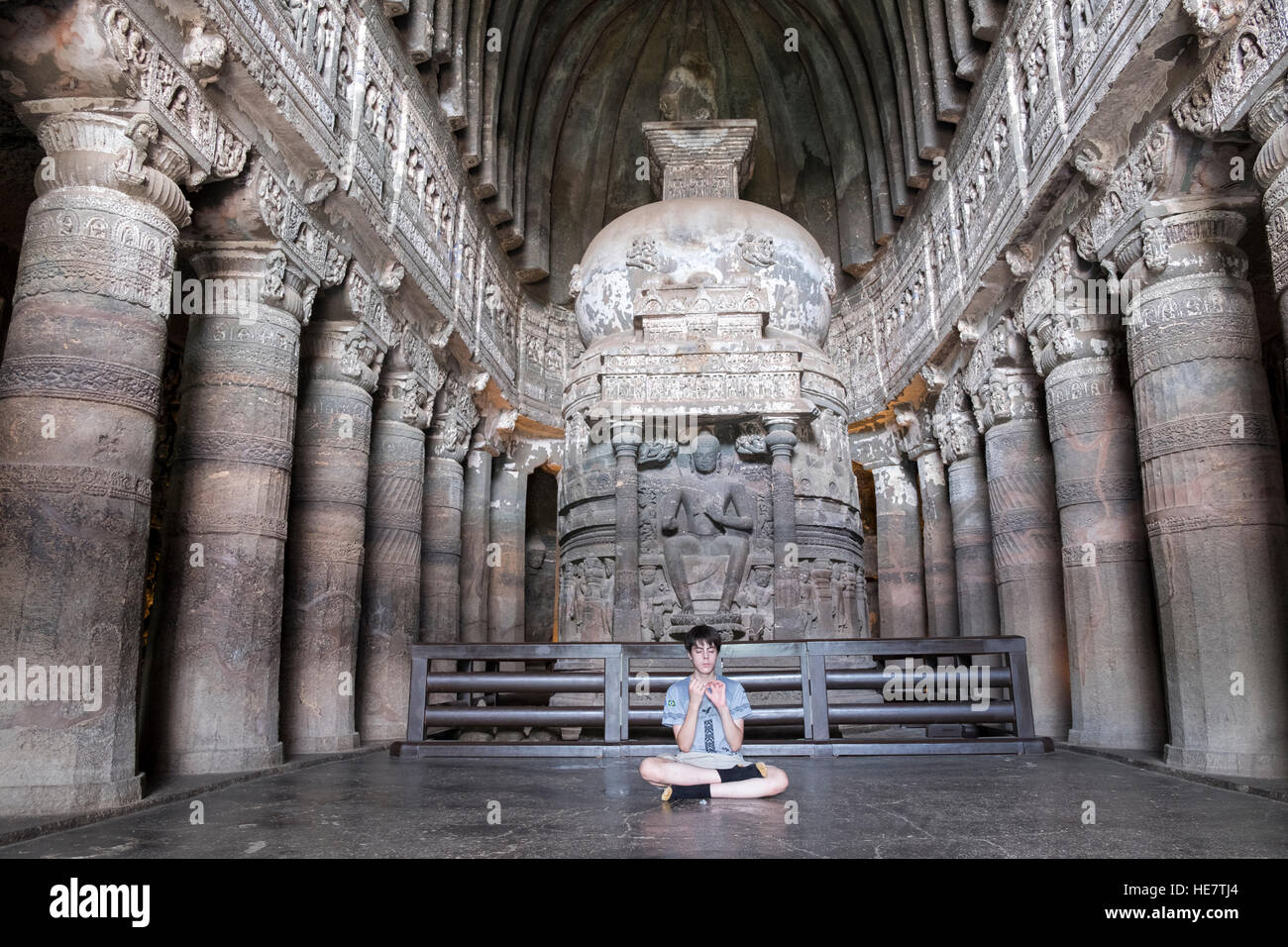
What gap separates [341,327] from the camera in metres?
10.5

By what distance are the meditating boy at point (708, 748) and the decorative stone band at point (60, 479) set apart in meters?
3.77

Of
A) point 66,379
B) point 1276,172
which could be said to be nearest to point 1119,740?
point 1276,172

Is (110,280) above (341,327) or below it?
below

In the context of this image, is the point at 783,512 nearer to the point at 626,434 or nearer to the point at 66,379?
the point at 626,434

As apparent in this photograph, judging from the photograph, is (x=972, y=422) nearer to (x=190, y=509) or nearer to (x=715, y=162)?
(x=715, y=162)

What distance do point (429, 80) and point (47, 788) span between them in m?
11.2

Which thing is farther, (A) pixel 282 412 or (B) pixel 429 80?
(B) pixel 429 80

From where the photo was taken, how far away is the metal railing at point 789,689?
7184 millimetres

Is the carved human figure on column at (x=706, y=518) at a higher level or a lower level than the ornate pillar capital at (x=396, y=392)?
lower

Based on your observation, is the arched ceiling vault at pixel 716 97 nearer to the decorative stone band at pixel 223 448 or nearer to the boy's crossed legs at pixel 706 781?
the decorative stone band at pixel 223 448

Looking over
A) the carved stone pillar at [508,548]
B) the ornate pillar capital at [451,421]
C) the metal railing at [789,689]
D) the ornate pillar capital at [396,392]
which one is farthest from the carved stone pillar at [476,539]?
the metal railing at [789,689]

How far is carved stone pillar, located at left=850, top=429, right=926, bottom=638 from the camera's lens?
679 inches

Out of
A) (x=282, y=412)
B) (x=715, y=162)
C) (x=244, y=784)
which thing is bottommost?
(x=244, y=784)

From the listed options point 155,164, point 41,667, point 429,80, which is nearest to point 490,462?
point 429,80
